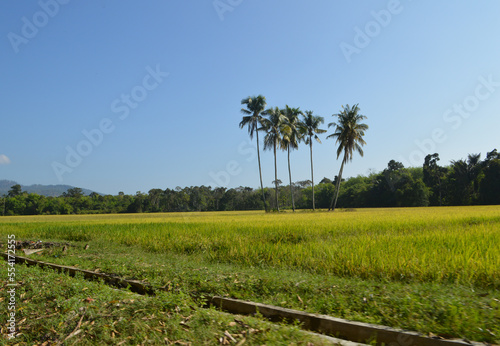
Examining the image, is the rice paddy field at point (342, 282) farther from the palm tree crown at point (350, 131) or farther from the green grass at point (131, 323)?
the palm tree crown at point (350, 131)

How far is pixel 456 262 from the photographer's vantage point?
6.64 meters

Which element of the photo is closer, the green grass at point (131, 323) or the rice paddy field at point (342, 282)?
the green grass at point (131, 323)

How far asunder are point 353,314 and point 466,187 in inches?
2616

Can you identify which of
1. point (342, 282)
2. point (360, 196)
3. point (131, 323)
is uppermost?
point (360, 196)

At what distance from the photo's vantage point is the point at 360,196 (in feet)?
237

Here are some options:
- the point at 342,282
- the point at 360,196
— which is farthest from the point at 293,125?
the point at 342,282

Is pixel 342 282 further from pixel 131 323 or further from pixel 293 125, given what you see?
pixel 293 125

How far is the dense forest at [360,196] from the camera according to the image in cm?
5884

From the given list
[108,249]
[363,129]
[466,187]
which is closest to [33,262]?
[108,249]

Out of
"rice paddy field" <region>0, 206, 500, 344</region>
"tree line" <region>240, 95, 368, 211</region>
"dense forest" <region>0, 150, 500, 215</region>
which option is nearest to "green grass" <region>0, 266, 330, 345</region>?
"rice paddy field" <region>0, 206, 500, 344</region>

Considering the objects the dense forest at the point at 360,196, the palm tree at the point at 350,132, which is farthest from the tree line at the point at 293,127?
the dense forest at the point at 360,196

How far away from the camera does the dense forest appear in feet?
193

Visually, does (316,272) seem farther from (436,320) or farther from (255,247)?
(436,320)

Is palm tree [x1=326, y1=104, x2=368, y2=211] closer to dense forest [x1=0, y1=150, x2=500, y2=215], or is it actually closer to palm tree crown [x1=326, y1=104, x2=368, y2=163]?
palm tree crown [x1=326, y1=104, x2=368, y2=163]
